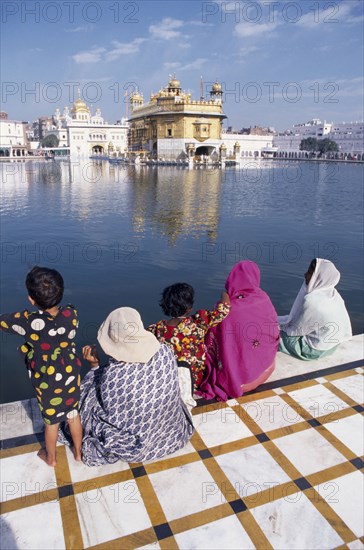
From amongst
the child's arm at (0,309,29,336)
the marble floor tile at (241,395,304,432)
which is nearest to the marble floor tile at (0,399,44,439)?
the child's arm at (0,309,29,336)

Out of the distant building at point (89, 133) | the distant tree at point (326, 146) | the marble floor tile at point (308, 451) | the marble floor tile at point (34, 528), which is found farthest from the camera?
the distant tree at point (326, 146)

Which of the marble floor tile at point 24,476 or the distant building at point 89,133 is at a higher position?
the distant building at point 89,133

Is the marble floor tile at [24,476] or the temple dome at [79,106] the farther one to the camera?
the temple dome at [79,106]

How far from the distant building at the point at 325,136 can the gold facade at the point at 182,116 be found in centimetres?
2995

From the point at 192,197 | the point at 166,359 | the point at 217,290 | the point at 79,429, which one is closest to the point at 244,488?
the point at 166,359

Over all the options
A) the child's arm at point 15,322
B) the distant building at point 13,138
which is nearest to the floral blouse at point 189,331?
the child's arm at point 15,322

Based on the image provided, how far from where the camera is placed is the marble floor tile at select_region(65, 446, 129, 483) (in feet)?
6.56

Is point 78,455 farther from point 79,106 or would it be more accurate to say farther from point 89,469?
point 79,106

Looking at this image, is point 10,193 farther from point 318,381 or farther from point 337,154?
point 337,154

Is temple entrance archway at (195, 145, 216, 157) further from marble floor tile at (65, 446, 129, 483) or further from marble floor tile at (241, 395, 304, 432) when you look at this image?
marble floor tile at (65, 446, 129, 483)

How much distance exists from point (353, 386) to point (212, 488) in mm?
1387

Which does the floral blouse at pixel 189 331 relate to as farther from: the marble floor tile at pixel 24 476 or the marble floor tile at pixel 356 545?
the marble floor tile at pixel 356 545

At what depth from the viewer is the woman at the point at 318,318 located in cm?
294

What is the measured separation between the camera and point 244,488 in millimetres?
1957
